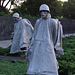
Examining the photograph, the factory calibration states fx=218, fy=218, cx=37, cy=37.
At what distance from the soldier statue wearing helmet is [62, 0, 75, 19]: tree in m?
40.5

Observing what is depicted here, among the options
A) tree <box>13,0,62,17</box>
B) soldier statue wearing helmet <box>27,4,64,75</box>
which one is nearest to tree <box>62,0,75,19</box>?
tree <box>13,0,62,17</box>

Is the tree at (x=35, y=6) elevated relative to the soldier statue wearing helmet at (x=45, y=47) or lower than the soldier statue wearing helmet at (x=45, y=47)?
elevated

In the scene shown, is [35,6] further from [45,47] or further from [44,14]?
[45,47]

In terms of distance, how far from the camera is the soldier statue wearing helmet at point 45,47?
438cm

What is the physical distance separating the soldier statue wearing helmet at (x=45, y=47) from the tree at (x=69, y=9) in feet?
133

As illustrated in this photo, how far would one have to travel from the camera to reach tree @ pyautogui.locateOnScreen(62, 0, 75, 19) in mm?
44750

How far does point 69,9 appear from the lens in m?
45.5

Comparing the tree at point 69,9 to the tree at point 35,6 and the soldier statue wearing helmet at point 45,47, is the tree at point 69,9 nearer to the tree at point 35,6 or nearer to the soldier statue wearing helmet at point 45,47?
the tree at point 35,6

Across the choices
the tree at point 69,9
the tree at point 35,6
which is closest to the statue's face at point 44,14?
the tree at point 35,6

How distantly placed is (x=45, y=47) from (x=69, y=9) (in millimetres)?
41958

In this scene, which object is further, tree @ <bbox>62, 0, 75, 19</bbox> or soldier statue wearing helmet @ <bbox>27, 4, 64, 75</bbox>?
tree @ <bbox>62, 0, 75, 19</bbox>

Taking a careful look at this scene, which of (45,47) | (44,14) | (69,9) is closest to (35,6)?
(69,9)

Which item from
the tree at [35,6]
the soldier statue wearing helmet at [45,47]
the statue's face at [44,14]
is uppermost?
the tree at [35,6]

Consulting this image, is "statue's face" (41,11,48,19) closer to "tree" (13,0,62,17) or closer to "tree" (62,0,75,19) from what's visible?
"tree" (13,0,62,17)
